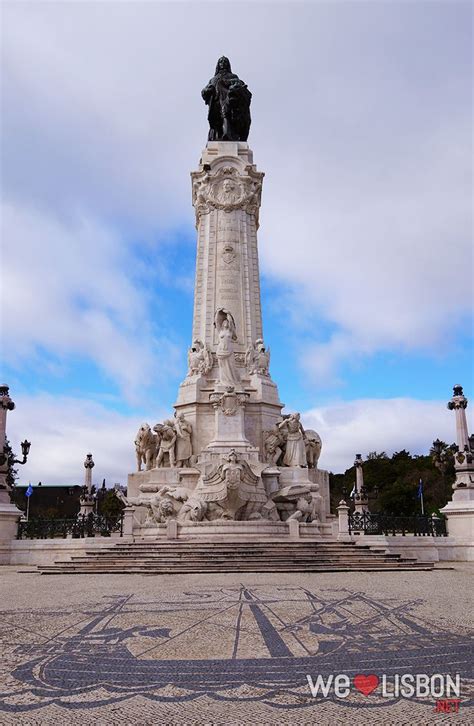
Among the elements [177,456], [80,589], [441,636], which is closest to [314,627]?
[441,636]

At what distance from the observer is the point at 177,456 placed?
2330cm

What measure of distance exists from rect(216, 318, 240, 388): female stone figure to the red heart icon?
62.6ft

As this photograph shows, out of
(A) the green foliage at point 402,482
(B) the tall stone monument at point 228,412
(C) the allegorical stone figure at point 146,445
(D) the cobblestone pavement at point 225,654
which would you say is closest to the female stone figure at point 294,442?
(B) the tall stone monument at point 228,412

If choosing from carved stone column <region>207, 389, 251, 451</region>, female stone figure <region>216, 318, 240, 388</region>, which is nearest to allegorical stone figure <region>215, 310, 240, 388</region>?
female stone figure <region>216, 318, 240, 388</region>

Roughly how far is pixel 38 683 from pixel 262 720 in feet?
6.33

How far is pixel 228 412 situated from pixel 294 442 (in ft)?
9.58

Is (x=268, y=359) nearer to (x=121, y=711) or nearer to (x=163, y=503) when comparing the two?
(x=163, y=503)

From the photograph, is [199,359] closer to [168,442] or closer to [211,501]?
[168,442]

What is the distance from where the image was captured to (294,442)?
23438mm

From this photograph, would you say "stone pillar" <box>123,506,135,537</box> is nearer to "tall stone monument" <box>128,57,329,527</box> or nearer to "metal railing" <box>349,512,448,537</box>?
"tall stone monument" <box>128,57,329,527</box>

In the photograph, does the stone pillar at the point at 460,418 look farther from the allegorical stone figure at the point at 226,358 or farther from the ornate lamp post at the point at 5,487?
the ornate lamp post at the point at 5,487

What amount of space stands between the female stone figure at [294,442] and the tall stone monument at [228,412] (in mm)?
40

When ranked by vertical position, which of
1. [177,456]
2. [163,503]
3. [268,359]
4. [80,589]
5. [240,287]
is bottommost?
[80,589]

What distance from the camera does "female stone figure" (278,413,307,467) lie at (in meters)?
23.2
